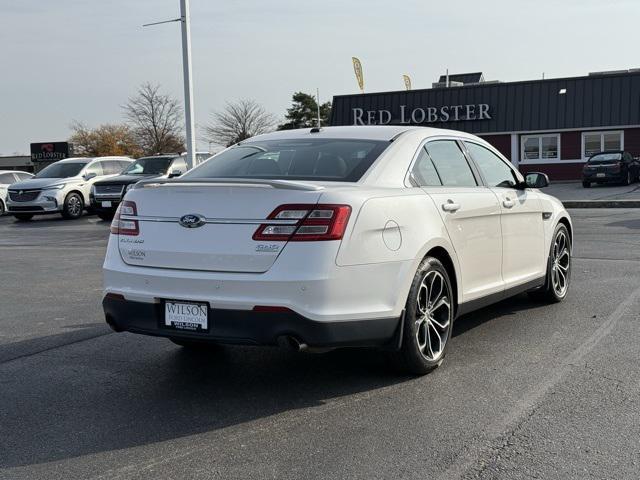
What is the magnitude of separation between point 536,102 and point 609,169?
7411mm

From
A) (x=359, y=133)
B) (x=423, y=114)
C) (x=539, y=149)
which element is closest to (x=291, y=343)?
(x=359, y=133)

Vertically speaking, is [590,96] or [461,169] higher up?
[590,96]

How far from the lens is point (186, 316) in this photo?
4.47 m

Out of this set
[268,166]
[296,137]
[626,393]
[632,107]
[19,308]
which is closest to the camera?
[626,393]

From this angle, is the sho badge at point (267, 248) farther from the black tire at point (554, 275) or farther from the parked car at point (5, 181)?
the parked car at point (5, 181)

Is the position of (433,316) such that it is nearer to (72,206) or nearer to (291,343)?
(291,343)

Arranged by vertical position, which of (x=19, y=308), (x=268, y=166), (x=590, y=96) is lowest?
(x=19, y=308)

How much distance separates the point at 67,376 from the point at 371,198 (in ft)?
8.07

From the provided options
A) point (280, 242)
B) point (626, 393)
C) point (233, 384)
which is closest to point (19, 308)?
point (233, 384)

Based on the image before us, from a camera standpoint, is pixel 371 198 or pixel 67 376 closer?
pixel 371 198

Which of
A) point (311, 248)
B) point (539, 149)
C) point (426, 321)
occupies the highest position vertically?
point (539, 149)

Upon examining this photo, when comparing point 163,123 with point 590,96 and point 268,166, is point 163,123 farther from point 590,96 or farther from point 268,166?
point 268,166

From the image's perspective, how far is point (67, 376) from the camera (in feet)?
17.0

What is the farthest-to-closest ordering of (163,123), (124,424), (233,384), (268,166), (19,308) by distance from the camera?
(163,123) → (19,308) → (268,166) → (233,384) → (124,424)
